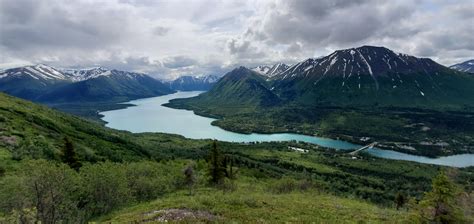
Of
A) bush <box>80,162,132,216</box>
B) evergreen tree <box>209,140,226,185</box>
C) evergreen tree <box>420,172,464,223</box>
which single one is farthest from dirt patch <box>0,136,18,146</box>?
evergreen tree <box>420,172,464,223</box>

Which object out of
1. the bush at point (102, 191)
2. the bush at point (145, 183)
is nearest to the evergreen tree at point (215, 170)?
the bush at point (145, 183)

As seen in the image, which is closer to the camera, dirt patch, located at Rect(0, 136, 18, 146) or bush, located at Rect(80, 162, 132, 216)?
bush, located at Rect(80, 162, 132, 216)

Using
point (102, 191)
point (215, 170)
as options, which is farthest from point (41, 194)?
point (215, 170)

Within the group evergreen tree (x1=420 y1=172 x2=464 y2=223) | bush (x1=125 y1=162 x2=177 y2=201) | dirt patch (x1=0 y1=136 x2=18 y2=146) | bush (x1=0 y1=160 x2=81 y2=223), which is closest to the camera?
evergreen tree (x1=420 y1=172 x2=464 y2=223)

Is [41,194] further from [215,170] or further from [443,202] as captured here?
[215,170]

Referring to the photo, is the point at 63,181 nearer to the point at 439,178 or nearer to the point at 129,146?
the point at 439,178

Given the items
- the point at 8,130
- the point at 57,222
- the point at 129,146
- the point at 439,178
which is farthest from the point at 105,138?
the point at 439,178

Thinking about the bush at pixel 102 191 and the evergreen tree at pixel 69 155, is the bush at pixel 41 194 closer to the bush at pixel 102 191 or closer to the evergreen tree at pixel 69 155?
the bush at pixel 102 191

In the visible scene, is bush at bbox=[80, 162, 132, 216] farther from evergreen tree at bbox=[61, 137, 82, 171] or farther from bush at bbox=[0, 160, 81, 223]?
evergreen tree at bbox=[61, 137, 82, 171]

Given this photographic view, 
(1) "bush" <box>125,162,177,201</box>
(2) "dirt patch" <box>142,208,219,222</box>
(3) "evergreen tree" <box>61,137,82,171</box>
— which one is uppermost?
(2) "dirt patch" <box>142,208,219,222</box>
